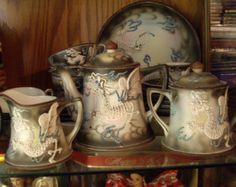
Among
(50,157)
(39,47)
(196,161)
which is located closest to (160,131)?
(196,161)

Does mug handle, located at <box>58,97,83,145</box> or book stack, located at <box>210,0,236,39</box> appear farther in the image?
book stack, located at <box>210,0,236,39</box>

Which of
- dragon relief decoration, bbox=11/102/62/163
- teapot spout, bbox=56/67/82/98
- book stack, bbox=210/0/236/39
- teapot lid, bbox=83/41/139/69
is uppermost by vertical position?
book stack, bbox=210/0/236/39

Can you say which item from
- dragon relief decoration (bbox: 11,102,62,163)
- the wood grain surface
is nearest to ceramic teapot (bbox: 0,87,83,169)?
dragon relief decoration (bbox: 11,102,62,163)

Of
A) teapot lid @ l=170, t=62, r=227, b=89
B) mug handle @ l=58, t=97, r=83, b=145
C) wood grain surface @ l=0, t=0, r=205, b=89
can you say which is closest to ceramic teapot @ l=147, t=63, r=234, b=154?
teapot lid @ l=170, t=62, r=227, b=89

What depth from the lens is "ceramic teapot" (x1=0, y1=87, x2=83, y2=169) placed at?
0.56 metres

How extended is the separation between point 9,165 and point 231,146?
33 centimetres

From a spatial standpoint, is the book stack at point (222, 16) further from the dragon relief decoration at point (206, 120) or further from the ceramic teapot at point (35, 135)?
the ceramic teapot at point (35, 135)

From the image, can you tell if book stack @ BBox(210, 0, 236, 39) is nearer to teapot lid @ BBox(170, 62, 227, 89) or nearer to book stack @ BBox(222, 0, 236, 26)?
book stack @ BBox(222, 0, 236, 26)

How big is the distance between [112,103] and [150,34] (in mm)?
280

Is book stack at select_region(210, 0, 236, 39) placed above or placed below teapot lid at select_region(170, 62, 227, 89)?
above

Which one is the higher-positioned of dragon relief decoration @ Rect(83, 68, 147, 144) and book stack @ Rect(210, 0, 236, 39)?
book stack @ Rect(210, 0, 236, 39)

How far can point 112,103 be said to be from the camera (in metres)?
0.61

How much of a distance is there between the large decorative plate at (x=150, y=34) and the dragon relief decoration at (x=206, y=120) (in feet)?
0.85

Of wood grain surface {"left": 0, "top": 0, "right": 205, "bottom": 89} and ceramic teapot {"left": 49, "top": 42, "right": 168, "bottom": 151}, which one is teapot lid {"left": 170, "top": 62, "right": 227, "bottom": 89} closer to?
ceramic teapot {"left": 49, "top": 42, "right": 168, "bottom": 151}
